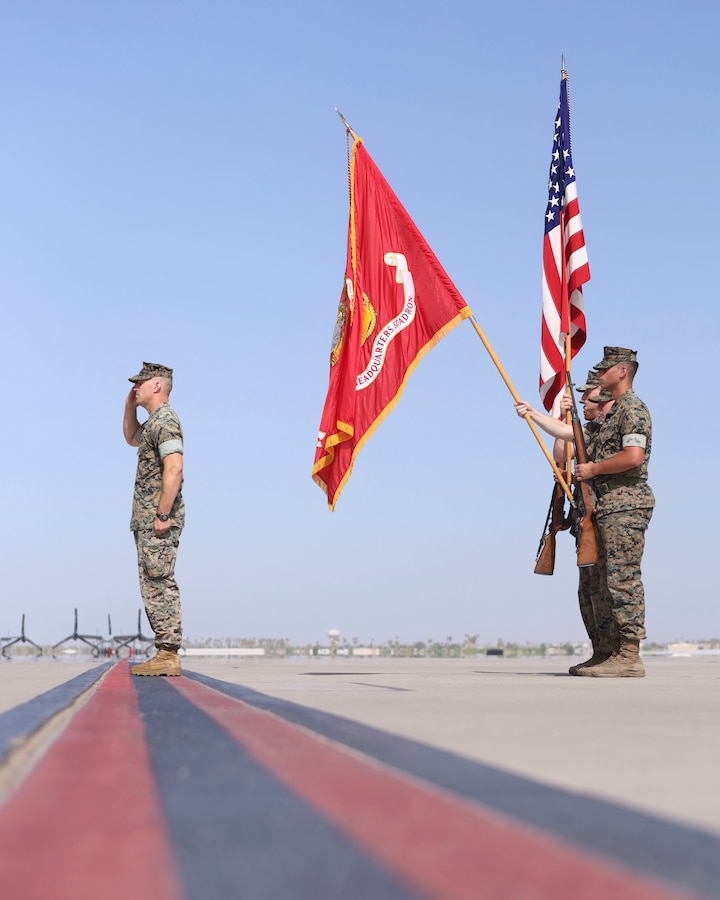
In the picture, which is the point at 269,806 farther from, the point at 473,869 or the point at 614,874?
the point at 614,874

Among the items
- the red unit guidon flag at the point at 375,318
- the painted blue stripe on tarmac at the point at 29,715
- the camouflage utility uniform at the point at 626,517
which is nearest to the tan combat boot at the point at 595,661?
the camouflage utility uniform at the point at 626,517

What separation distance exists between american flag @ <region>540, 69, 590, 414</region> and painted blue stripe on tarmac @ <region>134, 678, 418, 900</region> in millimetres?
6641

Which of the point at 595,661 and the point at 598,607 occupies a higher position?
the point at 598,607

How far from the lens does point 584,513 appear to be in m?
6.96

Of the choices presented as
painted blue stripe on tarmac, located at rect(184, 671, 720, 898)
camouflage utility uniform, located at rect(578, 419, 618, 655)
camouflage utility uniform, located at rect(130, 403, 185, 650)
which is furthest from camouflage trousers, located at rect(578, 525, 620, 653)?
painted blue stripe on tarmac, located at rect(184, 671, 720, 898)

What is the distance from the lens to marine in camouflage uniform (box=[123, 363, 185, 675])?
6.22m

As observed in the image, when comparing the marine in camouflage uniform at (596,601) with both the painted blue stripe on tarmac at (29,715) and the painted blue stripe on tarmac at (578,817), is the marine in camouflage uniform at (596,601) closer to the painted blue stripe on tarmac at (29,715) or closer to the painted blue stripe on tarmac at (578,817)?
the painted blue stripe on tarmac at (29,715)

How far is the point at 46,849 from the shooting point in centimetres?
116

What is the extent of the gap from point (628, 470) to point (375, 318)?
266 cm

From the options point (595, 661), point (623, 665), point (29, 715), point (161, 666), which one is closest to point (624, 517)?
point (623, 665)

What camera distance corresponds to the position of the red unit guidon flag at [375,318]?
26.9ft

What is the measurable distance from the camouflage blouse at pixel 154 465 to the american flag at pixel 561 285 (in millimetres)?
3206

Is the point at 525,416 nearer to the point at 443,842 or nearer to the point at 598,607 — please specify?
the point at 598,607

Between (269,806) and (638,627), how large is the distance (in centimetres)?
553
